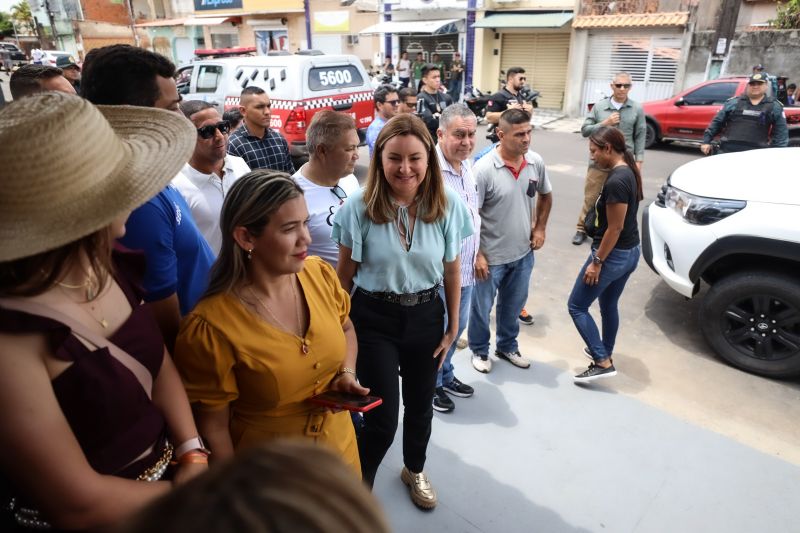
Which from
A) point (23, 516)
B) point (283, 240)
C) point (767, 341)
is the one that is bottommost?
point (767, 341)

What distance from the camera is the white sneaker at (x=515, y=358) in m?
3.82

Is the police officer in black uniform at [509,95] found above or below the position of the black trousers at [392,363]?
above

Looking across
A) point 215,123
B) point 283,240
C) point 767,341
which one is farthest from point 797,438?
point 215,123

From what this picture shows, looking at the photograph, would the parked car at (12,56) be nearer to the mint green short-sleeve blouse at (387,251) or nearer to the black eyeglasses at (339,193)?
the black eyeglasses at (339,193)

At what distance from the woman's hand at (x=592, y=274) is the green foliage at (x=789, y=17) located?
1530 cm

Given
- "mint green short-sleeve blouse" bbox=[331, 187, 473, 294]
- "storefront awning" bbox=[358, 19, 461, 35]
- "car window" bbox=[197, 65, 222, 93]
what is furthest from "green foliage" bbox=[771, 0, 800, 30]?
"mint green short-sleeve blouse" bbox=[331, 187, 473, 294]

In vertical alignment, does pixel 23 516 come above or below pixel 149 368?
below

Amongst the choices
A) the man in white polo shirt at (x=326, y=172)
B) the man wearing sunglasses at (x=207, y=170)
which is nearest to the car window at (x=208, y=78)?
the man wearing sunglasses at (x=207, y=170)

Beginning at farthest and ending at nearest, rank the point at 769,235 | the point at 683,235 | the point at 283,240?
the point at 683,235
the point at 769,235
the point at 283,240

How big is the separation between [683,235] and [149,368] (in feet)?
12.5

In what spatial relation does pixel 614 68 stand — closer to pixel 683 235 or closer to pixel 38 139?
pixel 683 235

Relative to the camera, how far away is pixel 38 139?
1.05 m

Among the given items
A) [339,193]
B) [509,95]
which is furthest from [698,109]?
[339,193]

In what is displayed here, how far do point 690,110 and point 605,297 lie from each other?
29.7 feet
